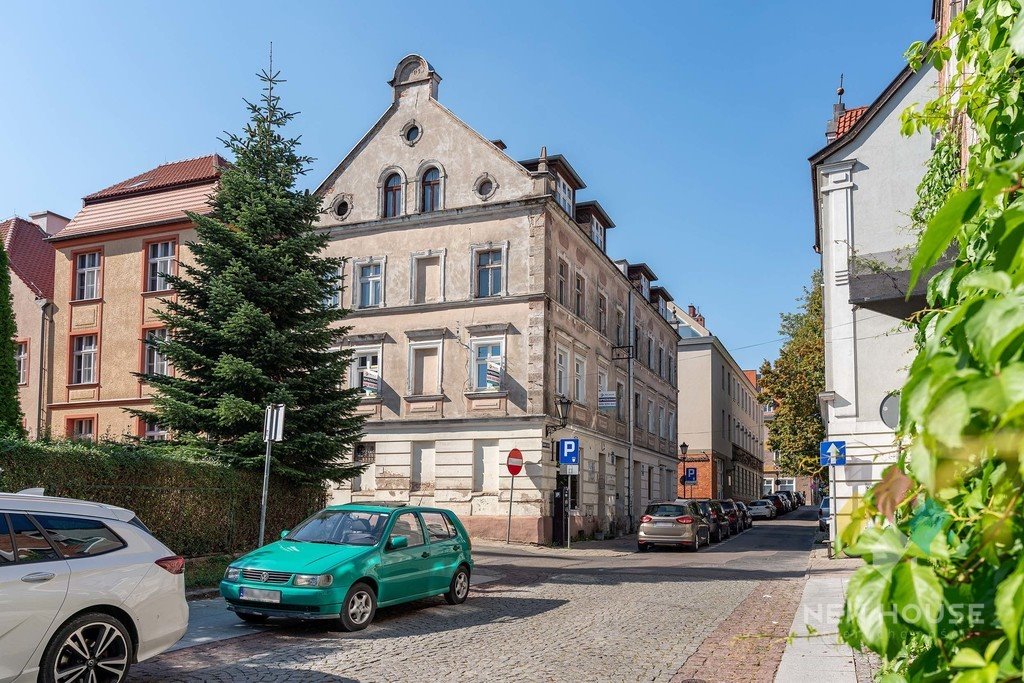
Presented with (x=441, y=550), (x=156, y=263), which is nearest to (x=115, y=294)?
(x=156, y=263)

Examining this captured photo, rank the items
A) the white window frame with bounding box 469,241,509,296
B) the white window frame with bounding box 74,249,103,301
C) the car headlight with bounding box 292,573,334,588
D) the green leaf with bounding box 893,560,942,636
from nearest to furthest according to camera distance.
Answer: the green leaf with bounding box 893,560,942,636
the car headlight with bounding box 292,573,334,588
the white window frame with bounding box 469,241,509,296
the white window frame with bounding box 74,249,103,301

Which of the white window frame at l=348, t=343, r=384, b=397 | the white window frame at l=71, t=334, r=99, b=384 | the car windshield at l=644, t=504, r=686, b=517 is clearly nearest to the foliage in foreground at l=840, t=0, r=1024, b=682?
the car windshield at l=644, t=504, r=686, b=517

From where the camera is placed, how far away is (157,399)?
17938 millimetres

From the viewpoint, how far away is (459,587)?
13.9 meters

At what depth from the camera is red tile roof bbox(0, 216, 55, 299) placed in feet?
125

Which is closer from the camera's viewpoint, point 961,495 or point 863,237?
point 961,495

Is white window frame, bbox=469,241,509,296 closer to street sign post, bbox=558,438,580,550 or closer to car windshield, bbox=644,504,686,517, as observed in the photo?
street sign post, bbox=558,438,580,550

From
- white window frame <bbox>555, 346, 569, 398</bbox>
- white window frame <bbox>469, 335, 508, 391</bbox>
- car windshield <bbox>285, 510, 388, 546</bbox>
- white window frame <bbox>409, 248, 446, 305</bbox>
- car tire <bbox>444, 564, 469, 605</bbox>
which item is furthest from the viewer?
white window frame <bbox>409, 248, 446, 305</bbox>

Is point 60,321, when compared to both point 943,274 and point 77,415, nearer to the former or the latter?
point 77,415

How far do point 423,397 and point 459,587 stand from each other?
17984 millimetres

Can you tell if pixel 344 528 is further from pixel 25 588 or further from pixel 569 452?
pixel 569 452

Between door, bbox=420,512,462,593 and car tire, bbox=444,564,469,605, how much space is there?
0.15 m

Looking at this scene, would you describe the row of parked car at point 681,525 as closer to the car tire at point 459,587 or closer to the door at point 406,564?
the car tire at point 459,587

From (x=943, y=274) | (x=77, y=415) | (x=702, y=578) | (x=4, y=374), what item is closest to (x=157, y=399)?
(x=4, y=374)
